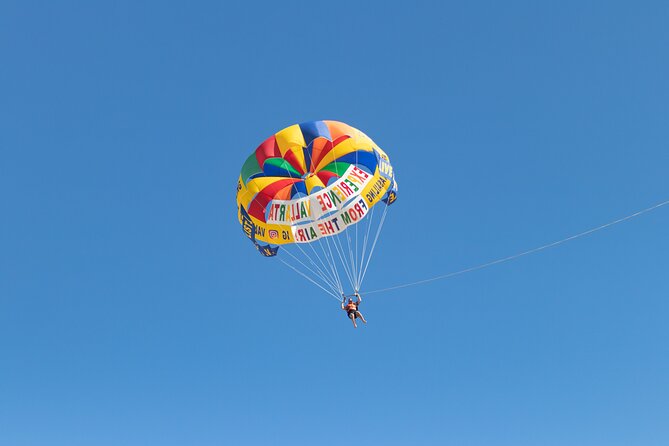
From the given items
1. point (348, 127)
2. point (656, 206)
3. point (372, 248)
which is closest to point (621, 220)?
point (656, 206)

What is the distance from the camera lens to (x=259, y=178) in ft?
61.1

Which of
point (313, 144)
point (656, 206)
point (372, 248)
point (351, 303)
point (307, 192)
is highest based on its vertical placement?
point (313, 144)

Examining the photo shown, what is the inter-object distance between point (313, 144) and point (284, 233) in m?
3.31

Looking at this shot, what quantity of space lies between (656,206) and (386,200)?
32.3 feet

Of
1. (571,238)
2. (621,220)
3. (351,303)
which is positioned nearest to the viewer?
(621,220)

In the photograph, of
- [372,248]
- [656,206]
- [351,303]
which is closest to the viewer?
[656,206]

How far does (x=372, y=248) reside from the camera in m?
18.0

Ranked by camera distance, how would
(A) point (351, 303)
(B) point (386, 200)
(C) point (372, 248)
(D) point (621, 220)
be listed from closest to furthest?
(D) point (621, 220) < (A) point (351, 303) < (C) point (372, 248) < (B) point (386, 200)

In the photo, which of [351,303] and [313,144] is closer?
[351,303]

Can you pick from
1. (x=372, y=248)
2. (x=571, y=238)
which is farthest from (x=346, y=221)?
(x=571, y=238)

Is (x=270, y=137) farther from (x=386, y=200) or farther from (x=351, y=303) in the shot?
(x=351, y=303)

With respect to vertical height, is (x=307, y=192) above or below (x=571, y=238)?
above

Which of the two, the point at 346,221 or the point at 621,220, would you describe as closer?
the point at 621,220

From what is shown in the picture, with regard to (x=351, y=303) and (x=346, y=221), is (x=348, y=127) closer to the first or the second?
(x=346, y=221)
